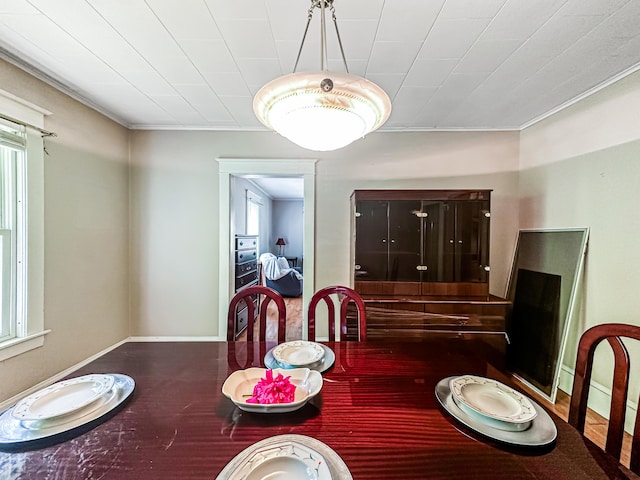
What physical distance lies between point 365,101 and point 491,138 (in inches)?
107

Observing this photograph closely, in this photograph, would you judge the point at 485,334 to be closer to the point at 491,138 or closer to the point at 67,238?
the point at 491,138

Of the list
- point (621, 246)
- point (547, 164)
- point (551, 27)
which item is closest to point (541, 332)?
point (621, 246)

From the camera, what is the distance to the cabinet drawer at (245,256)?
3.78 meters

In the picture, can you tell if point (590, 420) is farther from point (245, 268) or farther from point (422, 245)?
point (245, 268)

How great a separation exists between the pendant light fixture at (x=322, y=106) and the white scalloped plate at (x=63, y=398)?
1222 mm

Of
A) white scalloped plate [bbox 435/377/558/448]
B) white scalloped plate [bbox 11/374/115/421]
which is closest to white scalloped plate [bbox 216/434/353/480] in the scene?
white scalloped plate [bbox 435/377/558/448]

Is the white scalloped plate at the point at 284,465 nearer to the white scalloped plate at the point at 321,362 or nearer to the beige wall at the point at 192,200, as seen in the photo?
the white scalloped plate at the point at 321,362

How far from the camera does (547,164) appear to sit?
275cm

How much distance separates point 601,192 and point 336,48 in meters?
2.22

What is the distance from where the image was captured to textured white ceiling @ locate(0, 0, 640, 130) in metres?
1.50

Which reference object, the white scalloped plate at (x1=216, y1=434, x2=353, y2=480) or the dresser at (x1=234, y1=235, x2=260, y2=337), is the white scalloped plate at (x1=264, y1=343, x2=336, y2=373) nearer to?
the white scalloped plate at (x1=216, y1=434, x2=353, y2=480)

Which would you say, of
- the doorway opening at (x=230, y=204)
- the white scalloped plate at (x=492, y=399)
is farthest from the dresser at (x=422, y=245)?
the white scalloped plate at (x=492, y=399)

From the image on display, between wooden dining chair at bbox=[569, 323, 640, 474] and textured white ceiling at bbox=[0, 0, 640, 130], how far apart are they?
1.53m

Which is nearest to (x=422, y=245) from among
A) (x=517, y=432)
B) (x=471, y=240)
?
(x=471, y=240)
